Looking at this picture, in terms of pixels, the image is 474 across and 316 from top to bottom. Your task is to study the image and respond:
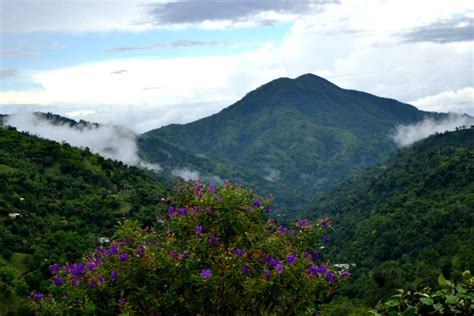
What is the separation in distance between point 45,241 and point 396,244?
86881mm

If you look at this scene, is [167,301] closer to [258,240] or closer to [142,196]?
[258,240]

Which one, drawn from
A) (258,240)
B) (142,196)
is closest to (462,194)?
(142,196)

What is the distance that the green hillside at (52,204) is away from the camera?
184ft

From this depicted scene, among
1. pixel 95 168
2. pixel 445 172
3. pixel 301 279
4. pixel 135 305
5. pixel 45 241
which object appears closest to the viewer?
pixel 301 279

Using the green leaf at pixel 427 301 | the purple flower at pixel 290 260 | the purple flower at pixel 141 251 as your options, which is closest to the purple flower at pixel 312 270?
the purple flower at pixel 290 260

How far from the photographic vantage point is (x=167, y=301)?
28.1 ft

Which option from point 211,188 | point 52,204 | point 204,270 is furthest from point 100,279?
point 52,204

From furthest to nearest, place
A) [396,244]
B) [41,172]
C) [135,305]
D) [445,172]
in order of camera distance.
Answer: [445,172] → [396,244] → [41,172] → [135,305]

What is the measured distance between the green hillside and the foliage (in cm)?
3582

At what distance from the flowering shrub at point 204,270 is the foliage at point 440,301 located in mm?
2493

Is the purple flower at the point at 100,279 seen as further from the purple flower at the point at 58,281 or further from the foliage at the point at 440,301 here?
the foliage at the point at 440,301

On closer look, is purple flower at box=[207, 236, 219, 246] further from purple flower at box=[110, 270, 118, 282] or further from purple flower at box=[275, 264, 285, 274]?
purple flower at box=[110, 270, 118, 282]

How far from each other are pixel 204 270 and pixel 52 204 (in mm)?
76427

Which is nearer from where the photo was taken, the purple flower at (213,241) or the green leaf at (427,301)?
the green leaf at (427,301)
